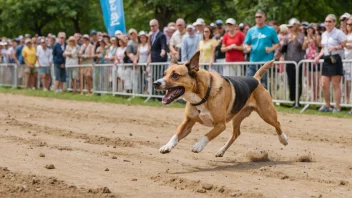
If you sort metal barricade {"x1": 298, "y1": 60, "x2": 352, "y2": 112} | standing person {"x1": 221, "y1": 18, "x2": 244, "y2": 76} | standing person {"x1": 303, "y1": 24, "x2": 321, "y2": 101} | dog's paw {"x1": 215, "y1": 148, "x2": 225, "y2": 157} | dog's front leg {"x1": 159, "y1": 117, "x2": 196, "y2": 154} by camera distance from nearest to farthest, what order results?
1. dog's front leg {"x1": 159, "y1": 117, "x2": 196, "y2": 154}
2. dog's paw {"x1": 215, "y1": 148, "x2": 225, "y2": 157}
3. metal barricade {"x1": 298, "y1": 60, "x2": 352, "y2": 112}
4. standing person {"x1": 303, "y1": 24, "x2": 321, "y2": 101}
5. standing person {"x1": 221, "y1": 18, "x2": 244, "y2": 76}

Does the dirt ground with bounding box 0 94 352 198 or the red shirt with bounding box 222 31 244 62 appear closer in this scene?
the dirt ground with bounding box 0 94 352 198

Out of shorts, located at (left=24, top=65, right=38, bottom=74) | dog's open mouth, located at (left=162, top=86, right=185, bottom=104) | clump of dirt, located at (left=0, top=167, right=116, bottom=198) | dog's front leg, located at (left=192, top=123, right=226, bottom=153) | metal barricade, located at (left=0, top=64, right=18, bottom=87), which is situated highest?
dog's open mouth, located at (left=162, top=86, right=185, bottom=104)

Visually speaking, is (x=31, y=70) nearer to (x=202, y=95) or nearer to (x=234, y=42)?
(x=234, y=42)

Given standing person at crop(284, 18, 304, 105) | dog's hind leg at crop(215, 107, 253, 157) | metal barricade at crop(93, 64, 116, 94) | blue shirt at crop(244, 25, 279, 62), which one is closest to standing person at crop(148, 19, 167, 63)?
metal barricade at crop(93, 64, 116, 94)

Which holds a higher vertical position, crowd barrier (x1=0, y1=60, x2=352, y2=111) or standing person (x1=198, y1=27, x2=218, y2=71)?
standing person (x1=198, y1=27, x2=218, y2=71)

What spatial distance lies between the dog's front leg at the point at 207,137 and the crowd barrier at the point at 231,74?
287 inches

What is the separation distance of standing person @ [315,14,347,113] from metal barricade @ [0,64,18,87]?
1745 centimetres

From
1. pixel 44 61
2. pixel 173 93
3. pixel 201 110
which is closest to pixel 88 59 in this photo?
pixel 44 61

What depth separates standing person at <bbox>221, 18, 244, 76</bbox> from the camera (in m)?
18.1

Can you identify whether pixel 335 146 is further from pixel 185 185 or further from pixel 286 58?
pixel 286 58

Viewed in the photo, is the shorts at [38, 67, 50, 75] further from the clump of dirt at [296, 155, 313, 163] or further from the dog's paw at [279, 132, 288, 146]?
the clump of dirt at [296, 155, 313, 163]

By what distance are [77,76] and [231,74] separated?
823cm

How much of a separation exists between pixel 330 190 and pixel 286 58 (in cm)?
1071

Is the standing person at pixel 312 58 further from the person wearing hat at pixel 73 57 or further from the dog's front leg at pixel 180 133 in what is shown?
the person wearing hat at pixel 73 57
